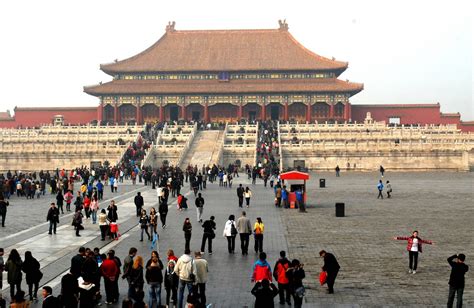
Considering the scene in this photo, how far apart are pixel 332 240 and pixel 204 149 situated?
3433 centimetres

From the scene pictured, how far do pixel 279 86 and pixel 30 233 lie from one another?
5678cm

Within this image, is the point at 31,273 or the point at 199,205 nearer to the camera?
the point at 31,273

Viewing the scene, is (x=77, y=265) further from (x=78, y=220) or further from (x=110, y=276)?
(x=78, y=220)

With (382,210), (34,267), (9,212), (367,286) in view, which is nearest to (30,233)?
(9,212)

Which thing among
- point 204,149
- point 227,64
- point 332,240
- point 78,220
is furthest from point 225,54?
point 332,240

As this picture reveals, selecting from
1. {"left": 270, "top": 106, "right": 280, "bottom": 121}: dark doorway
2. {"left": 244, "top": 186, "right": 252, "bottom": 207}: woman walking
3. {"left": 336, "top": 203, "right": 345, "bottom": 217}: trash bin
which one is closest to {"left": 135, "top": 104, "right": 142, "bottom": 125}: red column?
{"left": 270, "top": 106, "right": 280, "bottom": 121}: dark doorway

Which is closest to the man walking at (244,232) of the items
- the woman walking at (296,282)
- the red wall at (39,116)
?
the woman walking at (296,282)

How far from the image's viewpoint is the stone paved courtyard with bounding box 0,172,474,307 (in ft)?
42.0

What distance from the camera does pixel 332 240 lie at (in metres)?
18.7

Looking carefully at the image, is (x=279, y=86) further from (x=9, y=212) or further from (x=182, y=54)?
(x=9, y=212)

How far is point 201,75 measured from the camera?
255 ft

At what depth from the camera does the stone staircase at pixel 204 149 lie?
48.8 metres

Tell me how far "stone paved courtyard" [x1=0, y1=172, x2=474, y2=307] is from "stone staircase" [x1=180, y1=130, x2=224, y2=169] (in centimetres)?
1430

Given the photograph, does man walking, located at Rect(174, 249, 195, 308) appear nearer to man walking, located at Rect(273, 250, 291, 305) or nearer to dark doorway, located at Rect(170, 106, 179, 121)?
man walking, located at Rect(273, 250, 291, 305)
